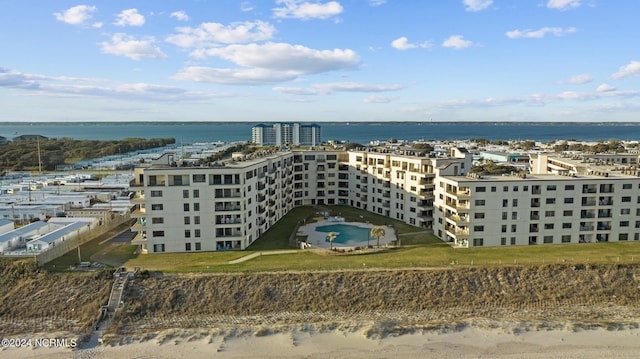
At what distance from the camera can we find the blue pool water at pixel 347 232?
66775 mm

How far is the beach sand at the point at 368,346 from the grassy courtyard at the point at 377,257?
37.5ft

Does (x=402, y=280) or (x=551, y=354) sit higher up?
(x=402, y=280)

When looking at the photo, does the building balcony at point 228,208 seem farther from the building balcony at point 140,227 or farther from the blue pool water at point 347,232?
the blue pool water at point 347,232

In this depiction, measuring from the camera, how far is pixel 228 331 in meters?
43.3

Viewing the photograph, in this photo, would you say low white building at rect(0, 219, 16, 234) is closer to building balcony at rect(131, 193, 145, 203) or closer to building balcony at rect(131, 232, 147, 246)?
building balcony at rect(131, 232, 147, 246)

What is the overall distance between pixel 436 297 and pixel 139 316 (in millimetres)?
32023

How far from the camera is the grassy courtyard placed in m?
53.6

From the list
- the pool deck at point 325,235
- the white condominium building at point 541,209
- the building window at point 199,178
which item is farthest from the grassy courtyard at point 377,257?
the building window at point 199,178

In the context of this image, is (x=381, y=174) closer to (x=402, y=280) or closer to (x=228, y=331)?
(x=402, y=280)

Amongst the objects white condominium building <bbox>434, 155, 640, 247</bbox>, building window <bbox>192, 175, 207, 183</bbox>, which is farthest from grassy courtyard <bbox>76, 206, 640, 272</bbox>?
building window <bbox>192, 175, 207, 183</bbox>

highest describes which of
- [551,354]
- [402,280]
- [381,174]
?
[381,174]

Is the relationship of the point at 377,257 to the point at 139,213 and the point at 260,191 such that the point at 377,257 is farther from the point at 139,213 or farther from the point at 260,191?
the point at 139,213

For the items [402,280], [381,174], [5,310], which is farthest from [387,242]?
[5,310]

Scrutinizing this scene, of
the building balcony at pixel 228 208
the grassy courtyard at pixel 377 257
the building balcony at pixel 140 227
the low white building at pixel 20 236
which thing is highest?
the building balcony at pixel 228 208
